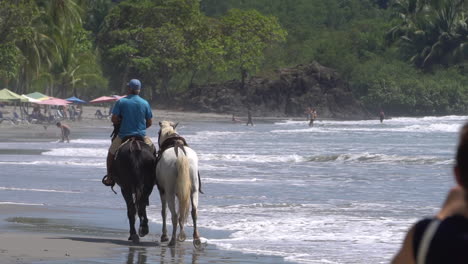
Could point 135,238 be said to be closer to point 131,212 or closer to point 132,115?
point 131,212

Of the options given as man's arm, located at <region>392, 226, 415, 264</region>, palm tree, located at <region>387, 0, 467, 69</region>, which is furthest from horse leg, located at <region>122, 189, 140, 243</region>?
palm tree, located at <region>387, 0, 467, 69</region>

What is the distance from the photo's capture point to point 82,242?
10180 millimetres

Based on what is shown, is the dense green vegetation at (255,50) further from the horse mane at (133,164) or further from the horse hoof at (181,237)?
the horse hoof at (181,237)

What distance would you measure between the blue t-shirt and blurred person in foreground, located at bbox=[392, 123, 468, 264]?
8175 millimetres

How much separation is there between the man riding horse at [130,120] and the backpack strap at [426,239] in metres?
8.09

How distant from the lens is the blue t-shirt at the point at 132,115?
34.7 ft

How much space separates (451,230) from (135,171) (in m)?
Answer: 7.95

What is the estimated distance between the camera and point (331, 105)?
94438 millimetres

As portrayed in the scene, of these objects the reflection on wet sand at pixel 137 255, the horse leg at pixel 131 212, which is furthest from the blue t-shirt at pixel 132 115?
the reflection on wet sand at pixel 137 255

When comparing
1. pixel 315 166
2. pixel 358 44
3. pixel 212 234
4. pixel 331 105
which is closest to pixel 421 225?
pixel 212 234

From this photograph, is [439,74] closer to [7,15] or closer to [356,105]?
[356,105]

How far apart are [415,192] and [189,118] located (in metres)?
57.7

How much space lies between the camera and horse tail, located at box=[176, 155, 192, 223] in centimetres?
987

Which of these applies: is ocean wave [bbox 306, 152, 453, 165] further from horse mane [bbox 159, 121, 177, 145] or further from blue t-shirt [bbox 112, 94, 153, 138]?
blue t-shirt [bbox 112, 94, 153, 138]
